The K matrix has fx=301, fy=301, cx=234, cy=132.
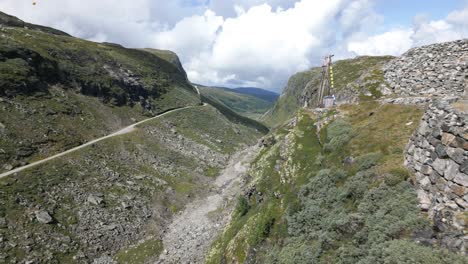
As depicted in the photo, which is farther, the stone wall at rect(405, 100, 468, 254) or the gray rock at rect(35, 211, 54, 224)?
the gray rock at rect(35, 211, 54, 224)

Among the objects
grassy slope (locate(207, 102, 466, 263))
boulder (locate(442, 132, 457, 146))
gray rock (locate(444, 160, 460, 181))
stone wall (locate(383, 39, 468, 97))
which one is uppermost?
stone wall (locate(383, 39, 468, 97))

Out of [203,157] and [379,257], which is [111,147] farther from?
[379,257]

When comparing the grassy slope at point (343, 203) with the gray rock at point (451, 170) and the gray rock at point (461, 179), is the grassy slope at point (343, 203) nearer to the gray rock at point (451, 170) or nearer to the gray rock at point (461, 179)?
the gray rock at point (451, 170)

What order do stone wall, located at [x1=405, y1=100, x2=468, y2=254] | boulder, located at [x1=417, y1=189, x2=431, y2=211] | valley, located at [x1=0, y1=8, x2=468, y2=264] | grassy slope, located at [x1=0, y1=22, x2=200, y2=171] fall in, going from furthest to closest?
grassy slope, located at [x1=0, y1=22, x2=200, y2=171]
valley, located at [x1=0, y1=8, x2=468, y2=264]
boulder, located at [x1=417, y1=189, x2=431, y2=211]
stone wall, located at [x1=405, y1=100, x2=468, y2=254]

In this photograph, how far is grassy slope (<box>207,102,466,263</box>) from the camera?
1770 centimetres

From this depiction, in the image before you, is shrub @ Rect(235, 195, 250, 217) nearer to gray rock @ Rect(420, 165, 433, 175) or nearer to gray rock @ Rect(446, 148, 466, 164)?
gray rock @ Rect(420, 165, 433, 175)

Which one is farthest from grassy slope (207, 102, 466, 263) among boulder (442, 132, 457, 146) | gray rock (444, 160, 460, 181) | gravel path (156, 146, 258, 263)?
gravel path (156, 146, 258, 263)

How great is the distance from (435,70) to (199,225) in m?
45.5

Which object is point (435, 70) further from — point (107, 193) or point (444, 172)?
point (107, 193)

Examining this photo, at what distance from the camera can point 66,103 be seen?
8656 centimetres

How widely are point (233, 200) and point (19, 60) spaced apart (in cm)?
7387

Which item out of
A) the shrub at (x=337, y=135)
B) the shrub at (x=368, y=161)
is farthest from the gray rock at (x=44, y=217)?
the shrub at (x=368, y=161)

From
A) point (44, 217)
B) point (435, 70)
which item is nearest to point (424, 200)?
point (435, 70)

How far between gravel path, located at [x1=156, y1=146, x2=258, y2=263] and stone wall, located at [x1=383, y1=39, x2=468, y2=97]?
36.3 m
